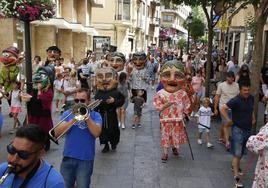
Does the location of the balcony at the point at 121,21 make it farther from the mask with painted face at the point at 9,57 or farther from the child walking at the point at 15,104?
the child walking at the point at 15,104

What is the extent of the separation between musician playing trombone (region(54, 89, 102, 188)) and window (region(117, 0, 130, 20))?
123 feet

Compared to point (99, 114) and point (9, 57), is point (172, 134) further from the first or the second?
point (9, 57)

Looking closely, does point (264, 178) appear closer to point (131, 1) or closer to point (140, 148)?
point (140, 148)

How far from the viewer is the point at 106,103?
741 cm

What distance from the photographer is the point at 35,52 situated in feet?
67.6

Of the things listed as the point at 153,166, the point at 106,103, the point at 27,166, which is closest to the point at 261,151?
the point at 153,166

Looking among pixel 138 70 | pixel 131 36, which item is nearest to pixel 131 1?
pixel 131 36

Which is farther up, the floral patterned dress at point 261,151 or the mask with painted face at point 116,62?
the mask with painted face at point 116,62

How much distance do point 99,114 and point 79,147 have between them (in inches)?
18.8

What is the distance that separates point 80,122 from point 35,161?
6.48 feet

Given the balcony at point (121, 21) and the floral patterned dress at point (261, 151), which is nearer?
the floral patterned dress at point (261, 151)

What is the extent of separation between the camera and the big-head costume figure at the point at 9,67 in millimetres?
9141

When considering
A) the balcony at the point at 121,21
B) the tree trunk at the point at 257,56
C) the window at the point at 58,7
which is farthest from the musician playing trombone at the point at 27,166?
the balcony at the point at 121,21

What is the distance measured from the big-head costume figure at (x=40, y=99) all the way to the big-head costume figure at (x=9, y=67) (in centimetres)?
239
